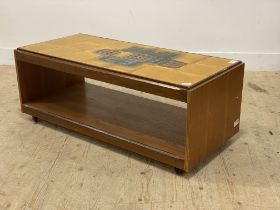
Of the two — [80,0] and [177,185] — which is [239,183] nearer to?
[177,185]

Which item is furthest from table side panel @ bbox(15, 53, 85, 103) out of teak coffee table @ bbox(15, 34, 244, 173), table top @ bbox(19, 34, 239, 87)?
table top @ bbox(19, 34, 239, 87)

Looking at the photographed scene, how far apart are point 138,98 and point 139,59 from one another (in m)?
0.38

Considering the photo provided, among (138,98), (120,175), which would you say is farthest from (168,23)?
(120,175)

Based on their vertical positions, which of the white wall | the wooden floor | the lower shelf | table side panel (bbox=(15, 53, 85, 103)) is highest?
the white wall

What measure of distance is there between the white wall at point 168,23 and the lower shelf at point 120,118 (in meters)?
0.80

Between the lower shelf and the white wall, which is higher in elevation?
the white wall

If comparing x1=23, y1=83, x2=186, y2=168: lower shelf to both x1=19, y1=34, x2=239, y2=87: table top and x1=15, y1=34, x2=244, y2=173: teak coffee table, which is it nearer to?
x1=15, y1=34, x2=244, y2=173: teak coffee table

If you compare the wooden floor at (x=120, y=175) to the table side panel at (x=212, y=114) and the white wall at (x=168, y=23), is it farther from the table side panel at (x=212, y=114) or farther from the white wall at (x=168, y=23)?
the white wall at (x=168, y=23)

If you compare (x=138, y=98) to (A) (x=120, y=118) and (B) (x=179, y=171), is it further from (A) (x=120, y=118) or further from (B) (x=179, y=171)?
(B) (x=179, y=171)

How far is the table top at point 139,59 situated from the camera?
5.03ft

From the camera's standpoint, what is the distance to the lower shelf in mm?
1631

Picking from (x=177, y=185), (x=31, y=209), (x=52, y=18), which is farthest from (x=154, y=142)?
(x=52, y=18)

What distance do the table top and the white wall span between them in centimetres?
78

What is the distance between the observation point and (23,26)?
9.69 feet
